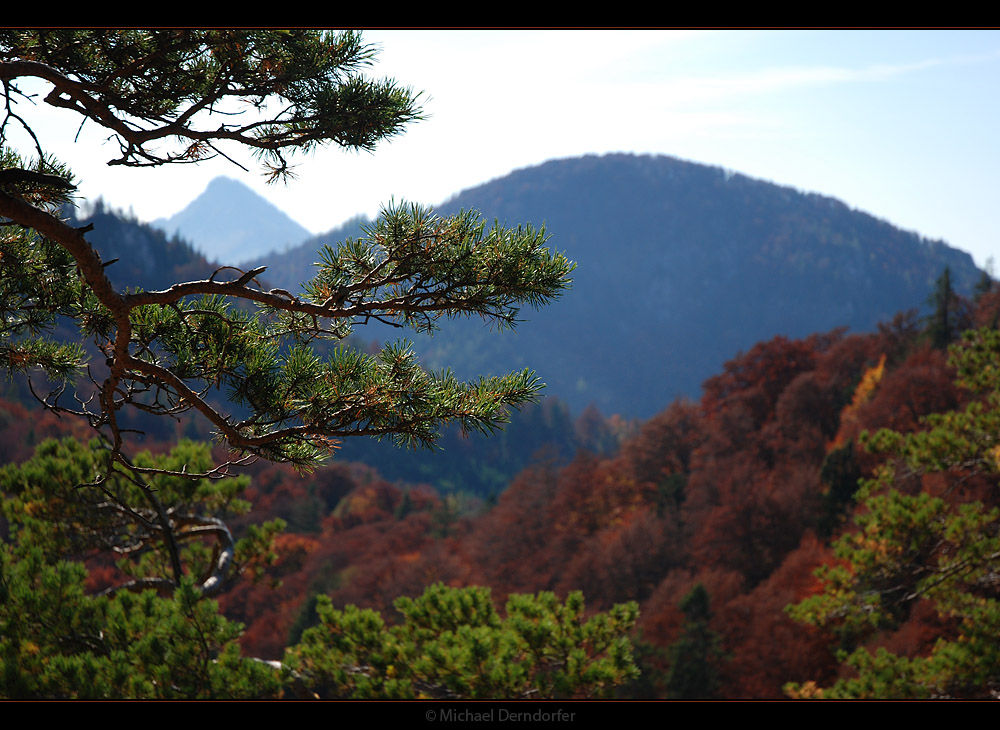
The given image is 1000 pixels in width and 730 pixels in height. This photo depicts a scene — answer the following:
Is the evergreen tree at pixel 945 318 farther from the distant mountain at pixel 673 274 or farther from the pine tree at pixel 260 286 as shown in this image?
the distant mountain at pixel 673 274

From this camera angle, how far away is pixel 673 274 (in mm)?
143625

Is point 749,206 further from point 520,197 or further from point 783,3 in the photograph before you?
point 783,3

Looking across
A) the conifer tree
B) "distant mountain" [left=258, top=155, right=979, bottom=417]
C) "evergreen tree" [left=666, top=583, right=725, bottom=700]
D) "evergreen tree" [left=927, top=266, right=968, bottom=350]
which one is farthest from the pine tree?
"distant mountain" [left=258, top=155, right=979, bottom=417]

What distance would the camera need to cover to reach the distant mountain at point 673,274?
120 metres

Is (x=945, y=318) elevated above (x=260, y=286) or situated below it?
below

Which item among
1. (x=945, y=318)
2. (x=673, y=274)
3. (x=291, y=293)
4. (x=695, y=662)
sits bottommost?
(x=695, y=662)

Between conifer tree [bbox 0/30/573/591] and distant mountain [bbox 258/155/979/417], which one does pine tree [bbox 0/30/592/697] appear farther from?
distant mountain [bbox 258/155/979/417]

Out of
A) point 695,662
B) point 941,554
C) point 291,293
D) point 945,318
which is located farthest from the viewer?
point 945,318

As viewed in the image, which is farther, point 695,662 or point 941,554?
point 695,662

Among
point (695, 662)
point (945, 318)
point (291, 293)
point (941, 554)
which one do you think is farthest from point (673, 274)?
point (291, 293)

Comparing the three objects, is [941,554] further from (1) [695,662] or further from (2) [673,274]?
(2) [673,274]

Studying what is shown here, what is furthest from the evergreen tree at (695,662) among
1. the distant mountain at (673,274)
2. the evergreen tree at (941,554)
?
the distant mountain at (673,274)

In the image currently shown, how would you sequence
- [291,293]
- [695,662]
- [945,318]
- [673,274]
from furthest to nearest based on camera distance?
1. [673,274]
2. [945,318]
3. [695,662]
4. [291,293]

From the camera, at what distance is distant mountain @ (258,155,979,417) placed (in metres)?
120
